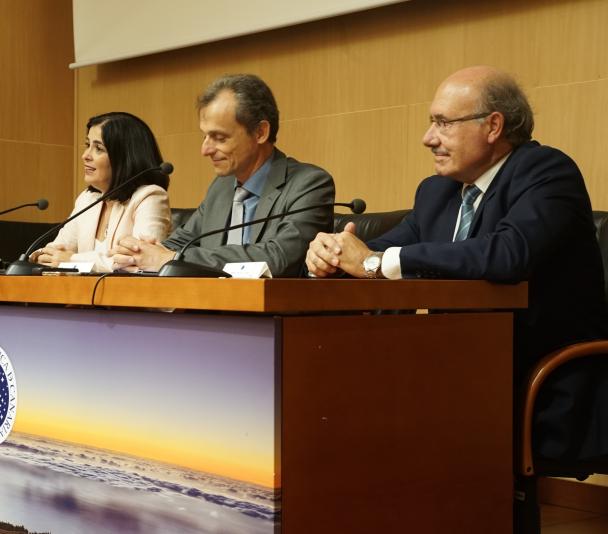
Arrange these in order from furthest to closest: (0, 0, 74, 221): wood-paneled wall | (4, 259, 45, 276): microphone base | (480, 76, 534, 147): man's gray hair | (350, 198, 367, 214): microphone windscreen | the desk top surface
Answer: (0, 0, 74, 221): wood-paneled wall < (480, 76, 534, 147): man's gray hair < (350, 198, 367, 214): microphone windscreen < (4, 259, 45, 276): microphone base < the desk top surface

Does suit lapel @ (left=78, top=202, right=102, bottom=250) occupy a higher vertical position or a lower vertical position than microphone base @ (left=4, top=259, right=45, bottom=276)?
higher

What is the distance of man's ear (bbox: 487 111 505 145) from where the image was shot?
2.40 m

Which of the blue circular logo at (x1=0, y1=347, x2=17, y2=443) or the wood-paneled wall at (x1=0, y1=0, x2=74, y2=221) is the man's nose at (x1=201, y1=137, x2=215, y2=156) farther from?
the wood-paneled wall at (x1=0, y1=0, x2=74, y2=221)

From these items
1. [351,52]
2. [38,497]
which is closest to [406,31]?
[351,52]

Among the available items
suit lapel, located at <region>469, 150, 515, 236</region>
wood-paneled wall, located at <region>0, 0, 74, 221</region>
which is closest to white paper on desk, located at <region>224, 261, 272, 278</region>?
suit lapel, located at <region>469, 150, 515, 236</region>

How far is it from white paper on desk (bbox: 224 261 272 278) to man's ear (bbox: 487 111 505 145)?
878 millimetres

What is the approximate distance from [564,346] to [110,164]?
6.15 ft

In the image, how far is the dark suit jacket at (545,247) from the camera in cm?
203

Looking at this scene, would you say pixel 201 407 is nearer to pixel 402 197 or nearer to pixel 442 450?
pixel 442 450

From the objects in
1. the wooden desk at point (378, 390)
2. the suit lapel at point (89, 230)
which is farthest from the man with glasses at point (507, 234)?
the suit lapel at point (89, 230)

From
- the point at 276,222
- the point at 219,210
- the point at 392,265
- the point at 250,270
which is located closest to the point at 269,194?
the point at 276,222

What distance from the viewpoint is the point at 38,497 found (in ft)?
6.05

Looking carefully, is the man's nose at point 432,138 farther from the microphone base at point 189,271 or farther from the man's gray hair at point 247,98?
the microphone base at point 189,271

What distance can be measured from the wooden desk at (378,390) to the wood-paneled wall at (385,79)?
5.62 ft
